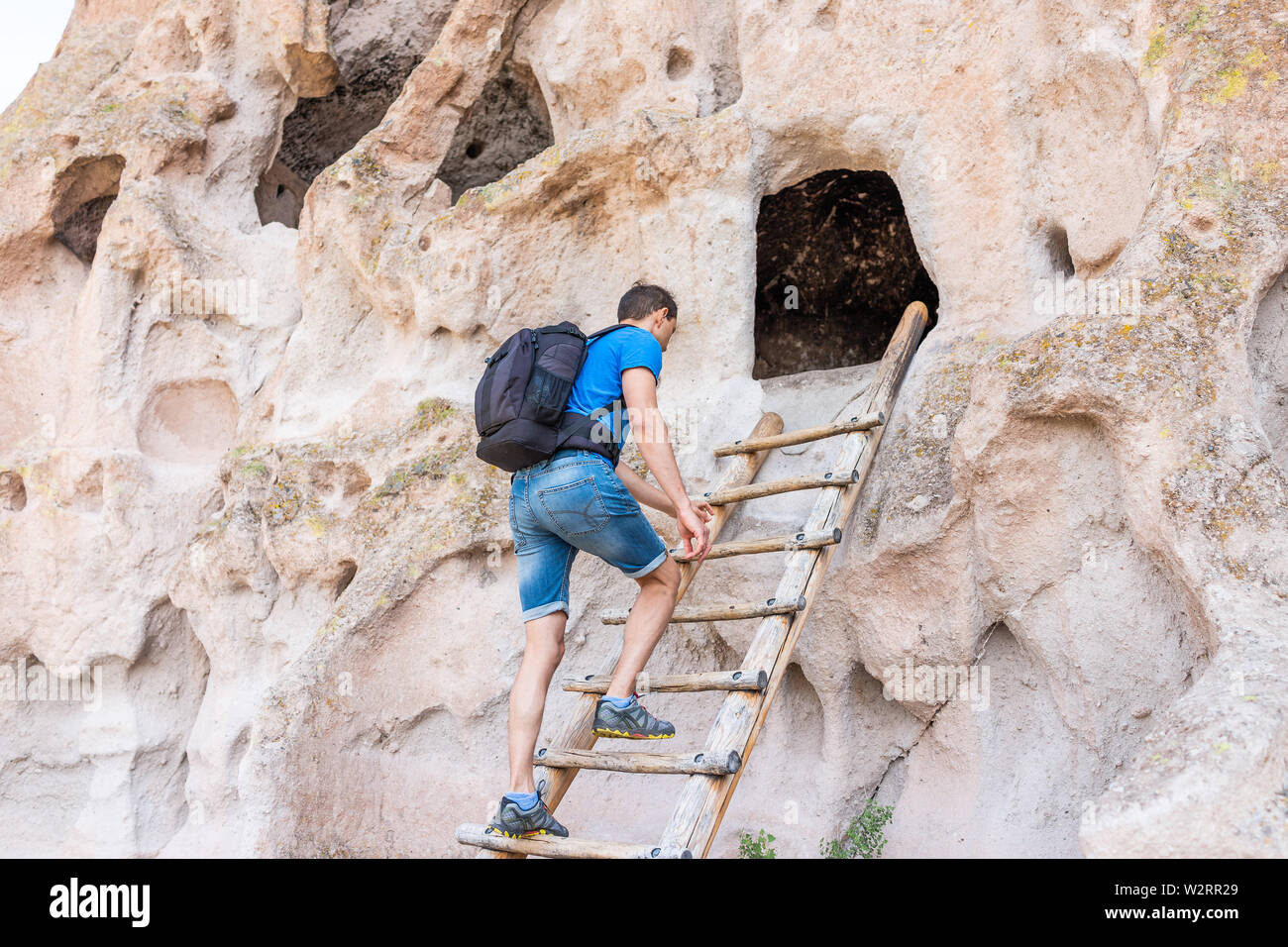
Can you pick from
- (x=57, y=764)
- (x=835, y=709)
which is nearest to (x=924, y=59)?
(x=835, y=709)

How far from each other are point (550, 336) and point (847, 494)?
114 cm

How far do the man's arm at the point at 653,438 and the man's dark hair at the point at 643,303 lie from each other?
0.21 metres

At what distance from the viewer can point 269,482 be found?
485 centimetres

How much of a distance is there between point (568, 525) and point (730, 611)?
62 centimetres

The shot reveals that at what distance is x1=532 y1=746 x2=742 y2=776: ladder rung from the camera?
2.78 m

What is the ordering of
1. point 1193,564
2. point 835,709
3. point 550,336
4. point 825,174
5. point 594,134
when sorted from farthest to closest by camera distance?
point 825,174 < point 594,134 < point 835,709 < point 550,336 < point 1193,564

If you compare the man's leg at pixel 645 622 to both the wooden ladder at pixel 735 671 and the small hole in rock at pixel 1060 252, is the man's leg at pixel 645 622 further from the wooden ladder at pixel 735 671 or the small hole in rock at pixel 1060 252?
the small hole in rock at pixel 1060 252

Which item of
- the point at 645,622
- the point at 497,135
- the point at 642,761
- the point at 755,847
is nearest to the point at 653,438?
the point at 645,622

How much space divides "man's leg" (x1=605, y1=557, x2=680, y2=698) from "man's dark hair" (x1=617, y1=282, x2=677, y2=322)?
26.7 inches

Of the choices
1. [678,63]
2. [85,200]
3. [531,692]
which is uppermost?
[678,63]

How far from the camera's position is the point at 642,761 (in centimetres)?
290

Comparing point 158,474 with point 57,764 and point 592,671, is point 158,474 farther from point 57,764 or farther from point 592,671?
point 592,671

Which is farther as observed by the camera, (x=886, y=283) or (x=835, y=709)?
(x=886, y=283)

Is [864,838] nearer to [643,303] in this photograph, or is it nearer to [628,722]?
[628,722]
